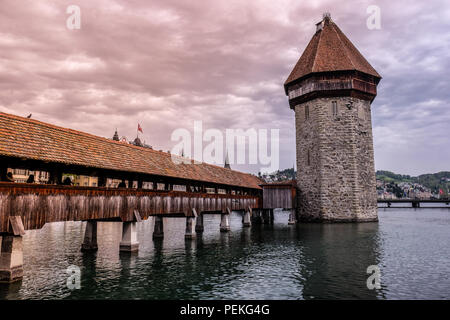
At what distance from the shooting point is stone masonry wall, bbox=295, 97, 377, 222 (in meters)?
33.0

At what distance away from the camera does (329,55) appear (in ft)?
117

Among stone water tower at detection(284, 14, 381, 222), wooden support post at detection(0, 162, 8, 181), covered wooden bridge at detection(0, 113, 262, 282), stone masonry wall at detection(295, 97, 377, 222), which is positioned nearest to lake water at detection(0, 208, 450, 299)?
covered wooden bridge at detection(0, 113, 262, 282)

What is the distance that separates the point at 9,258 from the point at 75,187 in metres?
3.47

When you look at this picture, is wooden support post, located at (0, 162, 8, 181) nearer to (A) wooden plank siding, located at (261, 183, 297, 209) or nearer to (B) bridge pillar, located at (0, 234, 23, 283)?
(B) bridge pillar, located at (0, 234, 23, 283)

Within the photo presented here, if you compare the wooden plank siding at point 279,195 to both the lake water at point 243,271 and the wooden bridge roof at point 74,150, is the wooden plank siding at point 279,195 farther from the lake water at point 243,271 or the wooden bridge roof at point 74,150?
the wooden bridge roof at point 74,150

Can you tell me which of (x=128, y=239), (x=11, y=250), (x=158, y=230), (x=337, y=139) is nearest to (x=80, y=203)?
(x=11, y=250)

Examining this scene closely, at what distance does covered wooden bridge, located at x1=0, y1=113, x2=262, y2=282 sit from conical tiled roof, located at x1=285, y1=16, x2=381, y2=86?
2125 centimetres

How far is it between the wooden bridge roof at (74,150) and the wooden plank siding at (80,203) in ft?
3.69

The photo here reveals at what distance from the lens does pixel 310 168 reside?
35.2m

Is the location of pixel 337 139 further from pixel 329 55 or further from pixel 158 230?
pixel 158 230

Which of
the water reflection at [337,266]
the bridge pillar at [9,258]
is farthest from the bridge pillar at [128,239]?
the water reflection at [337,266]

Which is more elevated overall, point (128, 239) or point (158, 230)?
point (128, 239)
